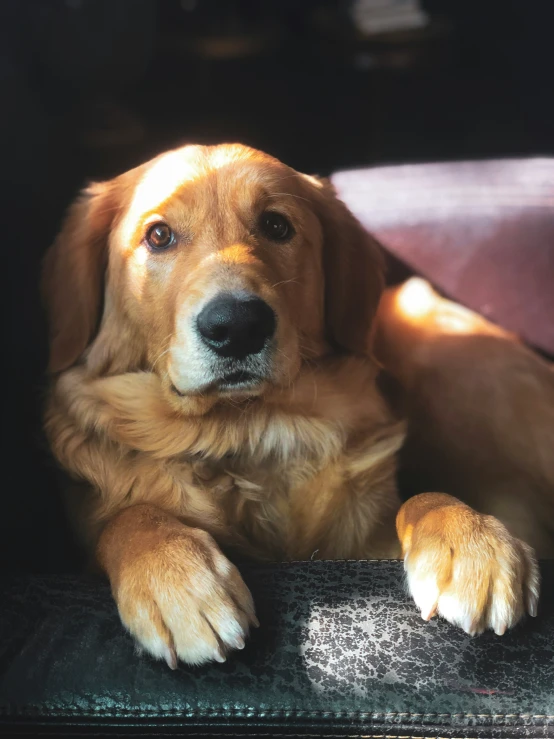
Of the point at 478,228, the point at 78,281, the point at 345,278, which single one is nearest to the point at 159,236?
the point at 78,281

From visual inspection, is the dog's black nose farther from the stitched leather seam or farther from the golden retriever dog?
the stitched leather seam

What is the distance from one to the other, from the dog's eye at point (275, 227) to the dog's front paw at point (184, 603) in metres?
0.69

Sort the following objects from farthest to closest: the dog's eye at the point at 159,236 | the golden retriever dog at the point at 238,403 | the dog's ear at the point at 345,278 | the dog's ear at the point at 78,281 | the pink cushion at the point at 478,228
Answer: the pink cushion at the point at 478,228, the dog's ear at the point at 345,278, the dog's ear at the point at 78,281, the dog's eye at the point at 159,236, the golden retriever dog at the point at 238,403

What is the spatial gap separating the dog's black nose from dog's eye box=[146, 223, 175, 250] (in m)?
0.28

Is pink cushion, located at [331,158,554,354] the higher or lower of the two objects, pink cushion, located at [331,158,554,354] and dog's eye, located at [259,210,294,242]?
the lower

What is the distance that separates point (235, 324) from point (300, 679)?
0.59 meters

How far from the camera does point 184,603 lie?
1.11 metres

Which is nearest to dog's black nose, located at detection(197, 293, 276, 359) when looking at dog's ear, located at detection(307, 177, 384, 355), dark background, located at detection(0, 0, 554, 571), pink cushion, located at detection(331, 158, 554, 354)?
dog's ear, located at detection(307, 177, 384, 355)

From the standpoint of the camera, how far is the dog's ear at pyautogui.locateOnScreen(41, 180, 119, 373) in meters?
1.61

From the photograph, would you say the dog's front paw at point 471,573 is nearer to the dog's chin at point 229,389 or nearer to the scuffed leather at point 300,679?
the scuffed leather at point 300,679

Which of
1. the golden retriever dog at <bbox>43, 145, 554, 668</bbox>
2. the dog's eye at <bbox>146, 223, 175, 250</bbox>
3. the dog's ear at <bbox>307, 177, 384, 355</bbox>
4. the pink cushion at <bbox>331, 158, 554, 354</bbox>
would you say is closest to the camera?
the golden retriever dog at <bbox>43, 145, 554, 668</bbox>

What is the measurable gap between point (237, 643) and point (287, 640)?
0.08m

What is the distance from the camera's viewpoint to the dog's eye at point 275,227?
5.05 ft

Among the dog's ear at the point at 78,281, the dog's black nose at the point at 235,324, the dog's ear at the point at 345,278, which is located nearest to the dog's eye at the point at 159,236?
the dog's ear at the point at 78,281
